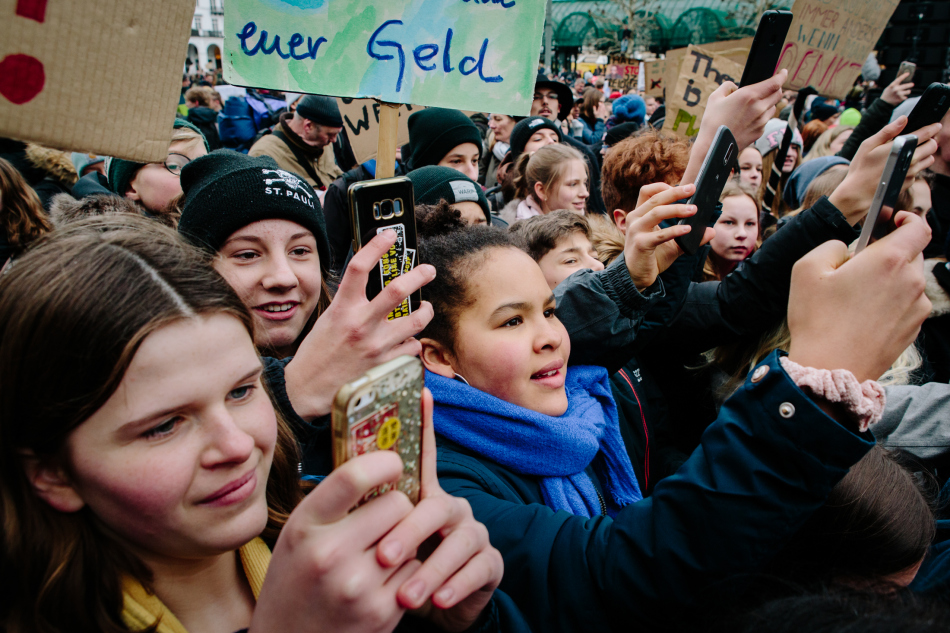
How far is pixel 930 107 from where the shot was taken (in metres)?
1.75

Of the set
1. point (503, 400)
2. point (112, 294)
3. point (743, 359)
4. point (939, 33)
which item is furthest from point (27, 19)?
point (939, 33)

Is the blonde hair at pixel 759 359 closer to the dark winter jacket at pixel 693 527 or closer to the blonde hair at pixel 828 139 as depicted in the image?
the dark winter jacket at pixel 693 527

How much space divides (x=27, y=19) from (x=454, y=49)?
3.01 ft

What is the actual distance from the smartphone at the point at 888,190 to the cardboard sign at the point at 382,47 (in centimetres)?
94

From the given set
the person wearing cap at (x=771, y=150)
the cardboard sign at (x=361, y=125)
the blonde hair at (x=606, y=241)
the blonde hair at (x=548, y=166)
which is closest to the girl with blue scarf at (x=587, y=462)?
the blonde hair at (x=606, y=241)

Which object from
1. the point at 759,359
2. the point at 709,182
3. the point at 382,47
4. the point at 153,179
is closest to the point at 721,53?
the point at 759,359

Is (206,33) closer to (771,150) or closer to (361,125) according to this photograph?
(361,125)

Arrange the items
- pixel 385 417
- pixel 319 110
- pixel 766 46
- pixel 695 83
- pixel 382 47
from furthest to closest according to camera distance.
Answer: pixel 319 110
pixel 695 83
pixel 766 46
pixel 382 47
pixel 385 417

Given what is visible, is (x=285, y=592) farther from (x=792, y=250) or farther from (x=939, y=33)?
(x=939, y=33)

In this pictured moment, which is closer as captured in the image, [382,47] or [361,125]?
[382,47]

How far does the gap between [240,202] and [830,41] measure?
126 inches

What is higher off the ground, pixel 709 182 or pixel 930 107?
pixel 930 107

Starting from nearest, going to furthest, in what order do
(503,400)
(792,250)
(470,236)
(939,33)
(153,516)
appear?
1. (153,516)
2. (503,400)
3. (470,236)
4. (792,250)
5. (939,33)

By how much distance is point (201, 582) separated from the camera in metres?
0.97
